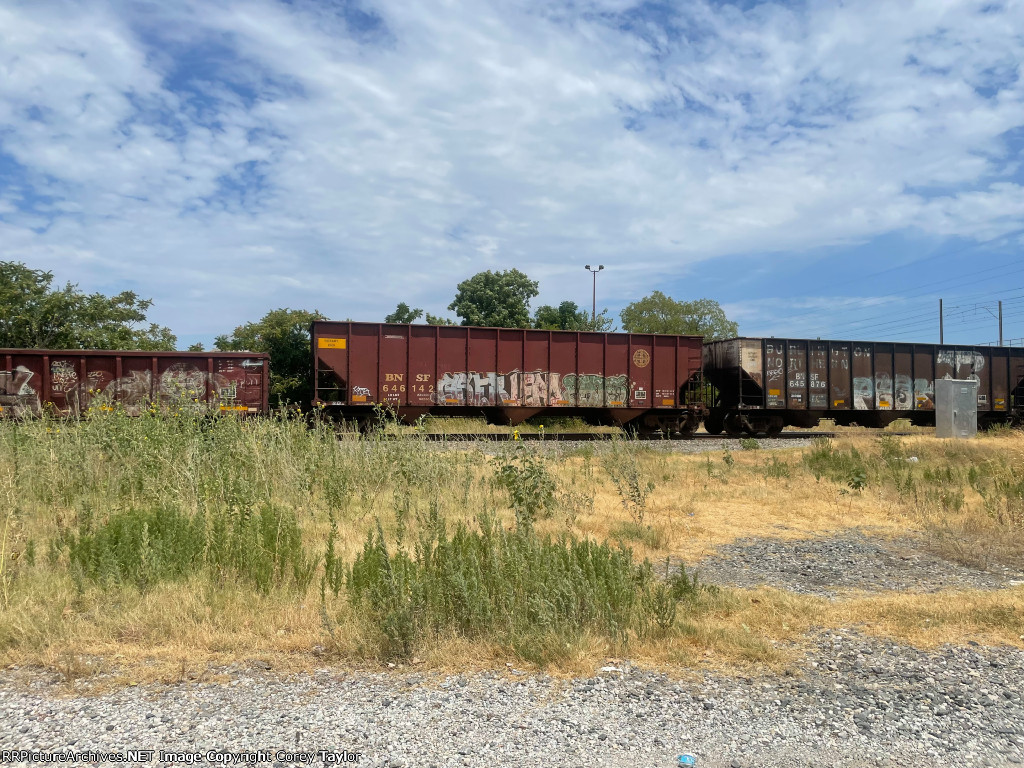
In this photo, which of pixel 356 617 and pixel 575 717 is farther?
pixel 356 617

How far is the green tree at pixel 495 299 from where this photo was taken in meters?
40.1

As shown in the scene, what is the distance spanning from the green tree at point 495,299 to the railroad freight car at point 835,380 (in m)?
18.9

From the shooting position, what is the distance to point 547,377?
19844 millimetres

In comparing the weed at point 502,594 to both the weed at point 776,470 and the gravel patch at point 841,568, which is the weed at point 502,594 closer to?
the gravel patch at point 841,568

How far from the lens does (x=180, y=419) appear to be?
8367 mm

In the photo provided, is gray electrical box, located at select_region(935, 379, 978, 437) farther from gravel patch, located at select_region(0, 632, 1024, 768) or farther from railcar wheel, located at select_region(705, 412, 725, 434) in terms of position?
gravel patch, located at select_region(0, 632, 1024, 768)

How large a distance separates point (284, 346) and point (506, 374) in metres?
12.7

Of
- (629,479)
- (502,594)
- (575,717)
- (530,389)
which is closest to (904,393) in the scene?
(530,389)

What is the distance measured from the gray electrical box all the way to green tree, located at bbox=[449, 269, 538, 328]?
24168 mm

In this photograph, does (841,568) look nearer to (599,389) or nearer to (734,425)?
(599,389)

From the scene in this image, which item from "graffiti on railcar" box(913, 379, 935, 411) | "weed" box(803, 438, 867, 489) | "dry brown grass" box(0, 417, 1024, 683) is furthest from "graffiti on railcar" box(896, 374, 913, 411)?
"dry brown grass" box(0, 417, 1024, 683)

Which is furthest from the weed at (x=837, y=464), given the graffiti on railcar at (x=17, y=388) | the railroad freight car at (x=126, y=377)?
the graffiti on railcar at (x=17, y=388)

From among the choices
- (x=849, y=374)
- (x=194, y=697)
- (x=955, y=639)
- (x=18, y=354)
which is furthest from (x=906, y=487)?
(x=18, y=354)

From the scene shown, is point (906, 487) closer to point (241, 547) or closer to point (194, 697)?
point (241, 547)
